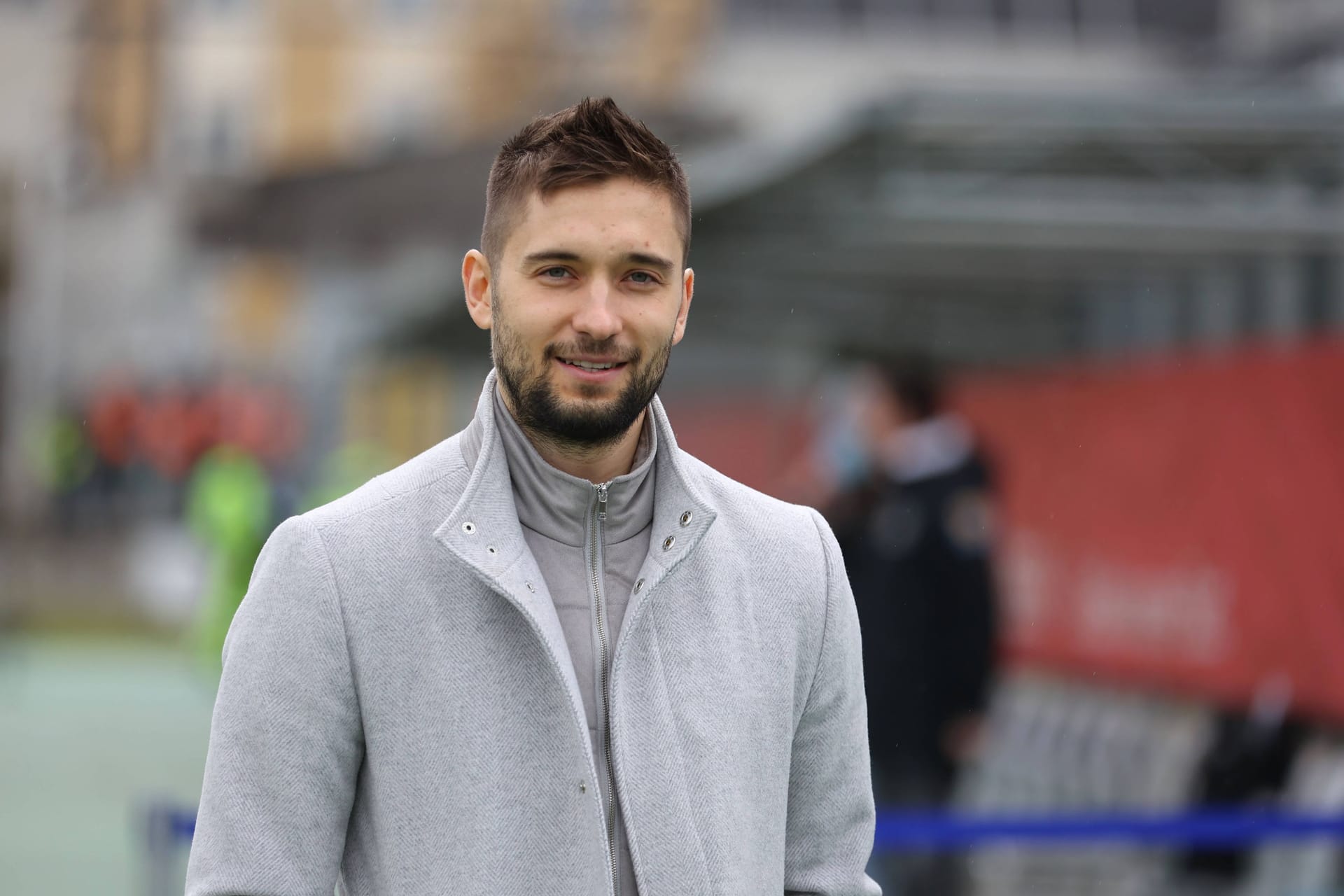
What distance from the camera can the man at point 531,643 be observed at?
1.94 metres

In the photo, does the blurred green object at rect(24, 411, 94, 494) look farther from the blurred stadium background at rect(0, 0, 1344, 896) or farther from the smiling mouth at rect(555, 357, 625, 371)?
the smiling mouth at rect(555, 357, 625, 371)

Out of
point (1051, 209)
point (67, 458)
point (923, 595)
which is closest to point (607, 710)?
point (923, 595)

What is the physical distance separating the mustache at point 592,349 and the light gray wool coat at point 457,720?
120mm

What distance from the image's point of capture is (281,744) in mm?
1920

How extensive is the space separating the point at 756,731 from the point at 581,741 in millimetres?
215

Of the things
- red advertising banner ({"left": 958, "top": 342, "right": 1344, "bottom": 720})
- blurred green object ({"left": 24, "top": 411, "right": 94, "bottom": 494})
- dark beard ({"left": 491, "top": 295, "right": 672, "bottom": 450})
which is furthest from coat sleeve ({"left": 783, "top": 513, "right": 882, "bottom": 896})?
blurred green object ({"left": 24, "top": 411, "right": 94, "bottom": 494})

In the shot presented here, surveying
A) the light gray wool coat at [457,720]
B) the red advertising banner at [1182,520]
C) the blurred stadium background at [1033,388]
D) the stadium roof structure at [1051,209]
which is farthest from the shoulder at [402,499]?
the red advertising banner at [1182,520]

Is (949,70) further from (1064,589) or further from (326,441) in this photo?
(1064,589)

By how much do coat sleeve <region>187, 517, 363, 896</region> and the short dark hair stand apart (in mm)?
401

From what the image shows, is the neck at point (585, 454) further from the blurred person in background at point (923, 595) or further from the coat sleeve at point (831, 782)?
the blurred person in background at point (923, 595)

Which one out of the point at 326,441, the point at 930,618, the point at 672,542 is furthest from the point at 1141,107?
the point at 326,441

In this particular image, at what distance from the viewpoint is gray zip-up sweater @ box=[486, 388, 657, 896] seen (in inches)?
78.7

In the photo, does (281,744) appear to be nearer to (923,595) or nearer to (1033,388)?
(923,595)

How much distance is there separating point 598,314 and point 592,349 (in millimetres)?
38
